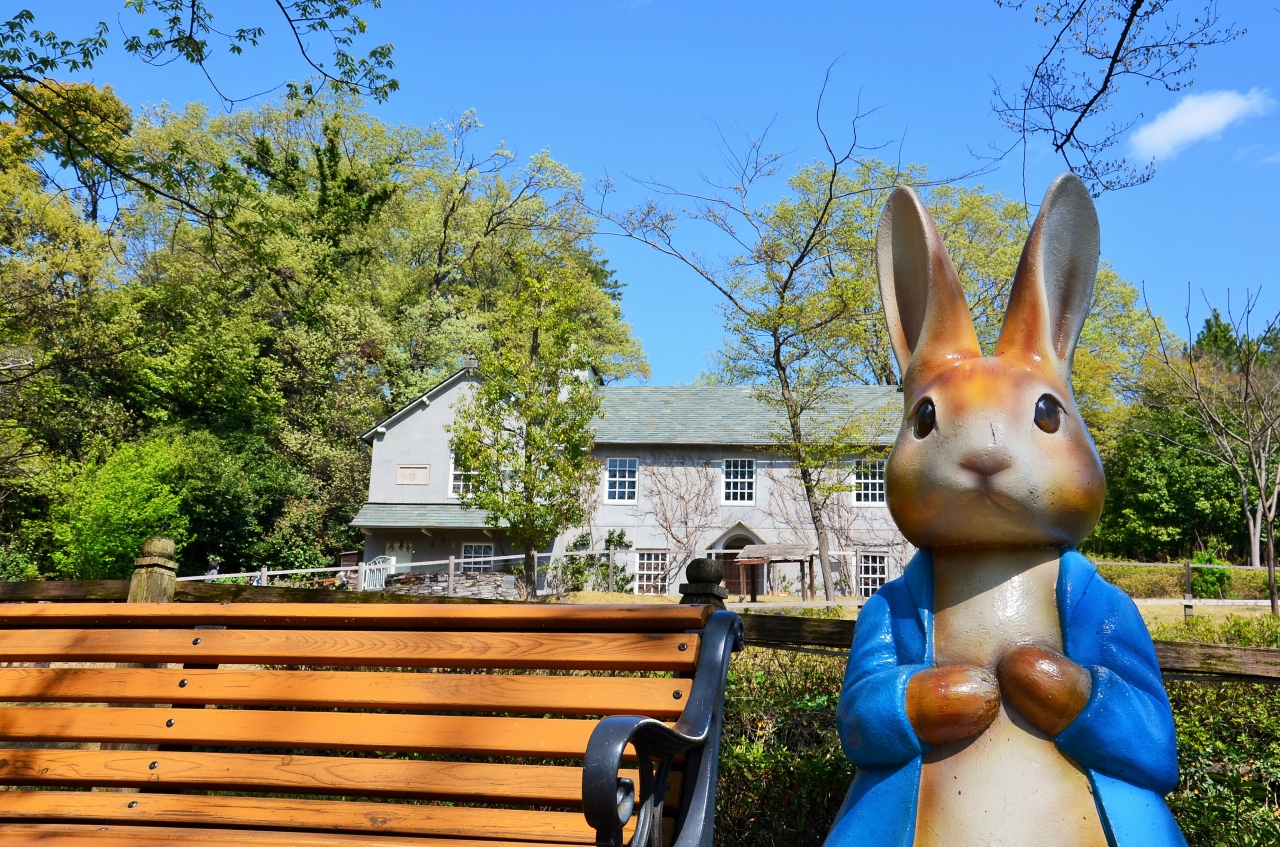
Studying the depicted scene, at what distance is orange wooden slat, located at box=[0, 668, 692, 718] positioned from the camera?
241 cm

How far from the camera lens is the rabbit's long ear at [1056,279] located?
2607mm

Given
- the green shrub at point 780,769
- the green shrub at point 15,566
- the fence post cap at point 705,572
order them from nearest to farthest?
A: 1. the fence post cap at point 705,572
2. the green shrub at point 780,769
3. the green shrub at point 15,566

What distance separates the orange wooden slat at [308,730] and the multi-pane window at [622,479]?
835 inches

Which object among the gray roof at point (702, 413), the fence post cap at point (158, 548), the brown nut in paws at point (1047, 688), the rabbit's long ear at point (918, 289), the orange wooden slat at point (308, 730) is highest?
the gray roof at point (702, 413)

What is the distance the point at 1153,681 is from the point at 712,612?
112 cm

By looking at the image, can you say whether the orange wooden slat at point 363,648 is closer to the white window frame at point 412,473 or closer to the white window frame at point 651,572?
the white window frame at point 651,572

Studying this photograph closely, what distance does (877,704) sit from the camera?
230 centimetres

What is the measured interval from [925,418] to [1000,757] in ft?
2.91

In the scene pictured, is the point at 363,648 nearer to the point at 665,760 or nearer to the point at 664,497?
the point at 665,760

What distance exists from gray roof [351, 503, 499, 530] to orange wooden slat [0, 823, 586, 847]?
20403mm

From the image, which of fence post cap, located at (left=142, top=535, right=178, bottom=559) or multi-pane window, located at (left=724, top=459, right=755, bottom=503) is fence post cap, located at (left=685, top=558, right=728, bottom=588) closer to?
fence post cap, located at (left=142, top=535, right=178, bottom=559)

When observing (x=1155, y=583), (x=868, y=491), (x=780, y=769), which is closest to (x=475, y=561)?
(x=868, y=491)

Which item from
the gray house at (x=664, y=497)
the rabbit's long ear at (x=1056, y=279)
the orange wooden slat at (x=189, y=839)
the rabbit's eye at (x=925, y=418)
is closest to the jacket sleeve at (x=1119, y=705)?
the rabbit's eye at (x=925, y=418)

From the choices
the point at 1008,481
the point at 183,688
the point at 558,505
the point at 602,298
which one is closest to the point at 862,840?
the point at 1008,481
